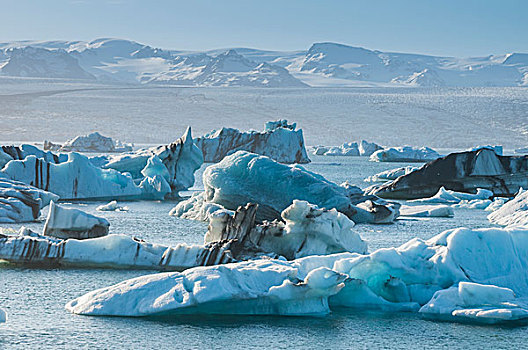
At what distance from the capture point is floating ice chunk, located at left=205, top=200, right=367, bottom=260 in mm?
7137

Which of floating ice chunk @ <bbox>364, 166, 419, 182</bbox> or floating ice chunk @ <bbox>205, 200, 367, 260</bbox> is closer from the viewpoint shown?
floating ice chunk @ <bbox>205, 200, 367, 260</bbox>

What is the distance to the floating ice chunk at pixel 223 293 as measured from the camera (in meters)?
5.29

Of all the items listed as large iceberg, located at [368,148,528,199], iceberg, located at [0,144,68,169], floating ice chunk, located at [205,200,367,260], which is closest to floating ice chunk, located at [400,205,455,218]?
large iceberg, located at [368,148,528,199]

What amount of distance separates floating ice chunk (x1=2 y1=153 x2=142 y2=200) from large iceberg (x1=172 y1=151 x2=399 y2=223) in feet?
9.94

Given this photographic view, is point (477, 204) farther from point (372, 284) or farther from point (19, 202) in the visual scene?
point (372, 284)

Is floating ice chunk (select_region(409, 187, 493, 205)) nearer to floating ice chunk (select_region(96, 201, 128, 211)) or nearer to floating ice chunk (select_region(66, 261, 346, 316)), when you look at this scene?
floating ice chunk (select_region(96, 201, 128, 211))

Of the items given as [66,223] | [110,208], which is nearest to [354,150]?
[110,208]

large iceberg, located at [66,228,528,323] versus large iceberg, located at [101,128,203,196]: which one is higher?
large iceberg, located at [66,228,528,323]

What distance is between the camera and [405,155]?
32.0 m

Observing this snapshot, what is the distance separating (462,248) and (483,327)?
871mm

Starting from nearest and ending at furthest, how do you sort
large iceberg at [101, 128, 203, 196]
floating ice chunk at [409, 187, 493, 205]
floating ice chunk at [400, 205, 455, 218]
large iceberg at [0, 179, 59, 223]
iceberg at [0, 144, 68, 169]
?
1. large iceberg at [0, 179, 59, 223]
2. floating ice chunk at [400, 205, 455, 218]
3. iceberg at [0, 144, 68, 169]
4. floating ice chunk at [409, 187, 493, 205]
5. large iceberg at [101, 128, 203, 196]

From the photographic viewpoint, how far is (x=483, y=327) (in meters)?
5.36

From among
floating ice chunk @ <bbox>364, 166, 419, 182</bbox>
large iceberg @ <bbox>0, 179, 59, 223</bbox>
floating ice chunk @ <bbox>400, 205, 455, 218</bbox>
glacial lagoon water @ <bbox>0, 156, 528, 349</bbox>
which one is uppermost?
glacial lagoon water @ <bbox>0, 156, 528, 349</bbox>

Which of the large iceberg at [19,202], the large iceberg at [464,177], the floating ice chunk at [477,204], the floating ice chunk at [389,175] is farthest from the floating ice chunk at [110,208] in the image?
the floating ice chunk at [389,175]
